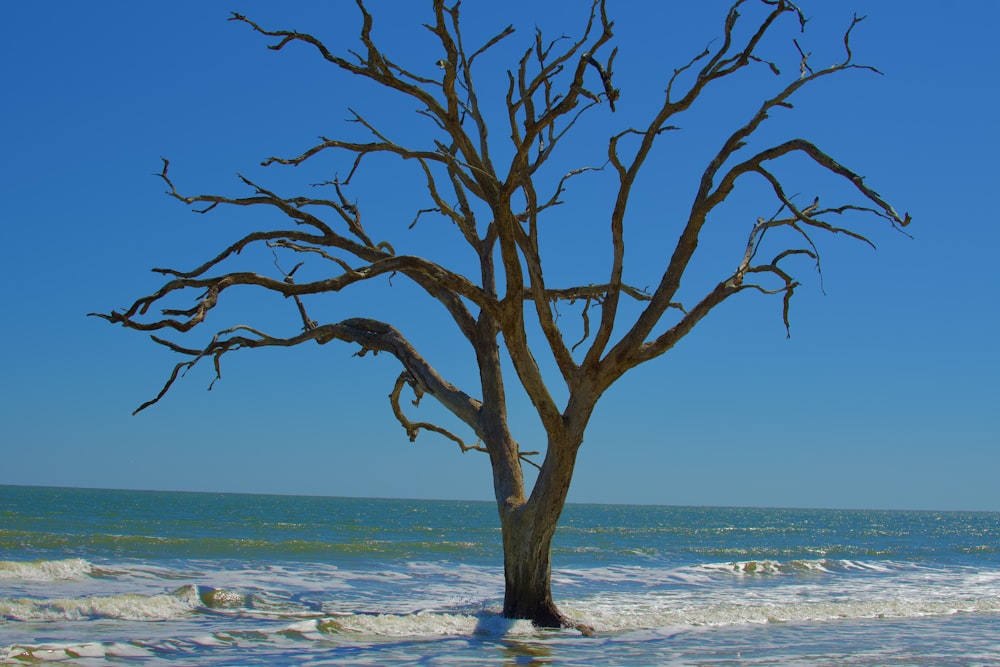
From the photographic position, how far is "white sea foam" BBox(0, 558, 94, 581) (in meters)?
14.6

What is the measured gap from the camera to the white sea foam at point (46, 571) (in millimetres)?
14562

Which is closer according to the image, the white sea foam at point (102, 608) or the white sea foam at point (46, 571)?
the white sea foam at point (102, 608)

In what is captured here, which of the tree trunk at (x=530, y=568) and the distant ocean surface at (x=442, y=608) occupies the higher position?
the tree trunk at (x=530, y=568)

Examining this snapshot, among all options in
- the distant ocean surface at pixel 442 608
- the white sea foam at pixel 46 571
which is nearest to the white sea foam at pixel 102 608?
the distant ocean surface at pixel 442 608

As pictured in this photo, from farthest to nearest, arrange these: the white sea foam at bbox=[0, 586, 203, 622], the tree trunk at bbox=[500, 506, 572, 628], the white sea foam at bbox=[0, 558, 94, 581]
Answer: the white sea foam at bbox=[0, 558, 94, 581] → the white sea foam at bbox=[0, 586, 203, 622] → the tree trunk at bbox=[500, 506, 572, 628]

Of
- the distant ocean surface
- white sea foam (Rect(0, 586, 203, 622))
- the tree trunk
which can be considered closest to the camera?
the distant ocean surface

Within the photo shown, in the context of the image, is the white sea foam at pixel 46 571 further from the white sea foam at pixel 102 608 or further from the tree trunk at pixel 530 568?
the tree trunk at pixel 530 568

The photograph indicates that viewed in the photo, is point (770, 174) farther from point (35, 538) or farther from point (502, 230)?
point (35, 538)

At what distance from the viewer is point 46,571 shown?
15.2 meters

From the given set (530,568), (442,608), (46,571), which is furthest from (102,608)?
(46,571)

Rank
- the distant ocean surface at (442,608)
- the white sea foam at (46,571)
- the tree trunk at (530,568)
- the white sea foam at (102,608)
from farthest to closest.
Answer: the white sea foam at (46,571), the white sea foam at (102,608), the tree trunk at (530,568), the distant ocean surface at (442,608)

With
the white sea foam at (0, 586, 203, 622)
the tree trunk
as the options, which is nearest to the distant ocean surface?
the white sea foam at (0, 586, 203, 622)

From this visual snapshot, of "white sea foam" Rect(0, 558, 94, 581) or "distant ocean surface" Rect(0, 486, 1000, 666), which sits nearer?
"distant ocean surface" Rect(0, 486, 1000, 666)

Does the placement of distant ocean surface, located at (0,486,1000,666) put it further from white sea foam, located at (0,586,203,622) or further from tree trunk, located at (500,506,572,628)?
tree trunk, located at (500,506,572,628)
